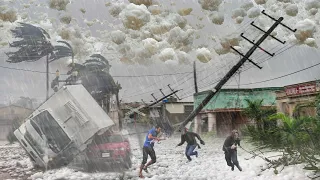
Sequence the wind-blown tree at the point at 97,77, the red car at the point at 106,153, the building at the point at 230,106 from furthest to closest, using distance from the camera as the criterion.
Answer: the building at the point at 230,106 → the wind-blown tree at the point at 97,77 → the red car at the point at 106,153

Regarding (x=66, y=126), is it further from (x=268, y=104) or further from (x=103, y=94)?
(x=268, y=104)

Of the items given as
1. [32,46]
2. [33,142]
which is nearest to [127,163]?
[33,142]

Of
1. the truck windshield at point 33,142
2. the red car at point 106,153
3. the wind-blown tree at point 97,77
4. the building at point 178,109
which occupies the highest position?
the wind-blown tree at point 97,77

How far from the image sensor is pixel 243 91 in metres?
33.2

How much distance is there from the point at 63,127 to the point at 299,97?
15665mm

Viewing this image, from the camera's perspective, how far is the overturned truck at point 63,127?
1236cm

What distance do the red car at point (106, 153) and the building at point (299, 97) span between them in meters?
12.0

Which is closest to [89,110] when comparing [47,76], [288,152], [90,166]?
[90,166]

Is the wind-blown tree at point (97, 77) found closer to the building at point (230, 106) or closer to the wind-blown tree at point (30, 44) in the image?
the wind-blown tree at point (30, 44)

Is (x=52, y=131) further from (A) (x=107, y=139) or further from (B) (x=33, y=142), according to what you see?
(A) (x=107, y=139)

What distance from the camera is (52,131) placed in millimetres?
12562

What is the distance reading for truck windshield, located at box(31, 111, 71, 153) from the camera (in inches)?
491

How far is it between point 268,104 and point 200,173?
74.8 ft

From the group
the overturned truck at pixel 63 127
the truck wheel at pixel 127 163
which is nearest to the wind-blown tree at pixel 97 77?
the overturned truck at pixel 63 127
